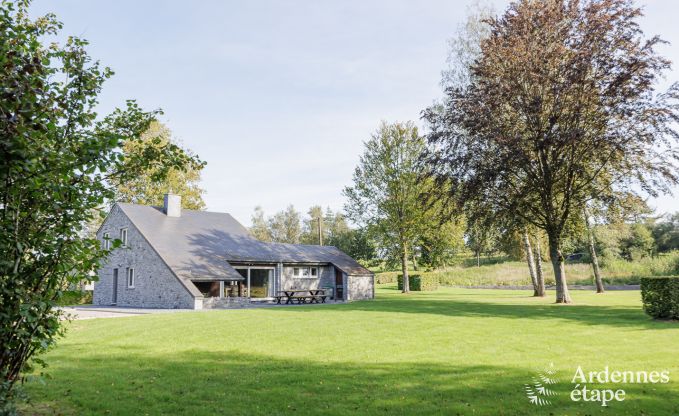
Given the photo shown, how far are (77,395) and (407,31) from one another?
16.5m

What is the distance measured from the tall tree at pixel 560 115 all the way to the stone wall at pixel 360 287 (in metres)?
12.0

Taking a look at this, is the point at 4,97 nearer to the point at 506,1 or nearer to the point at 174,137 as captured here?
the point at 506,1

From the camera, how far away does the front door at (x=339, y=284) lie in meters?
33.8

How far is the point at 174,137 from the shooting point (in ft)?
161

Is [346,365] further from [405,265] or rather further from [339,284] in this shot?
[405,265]

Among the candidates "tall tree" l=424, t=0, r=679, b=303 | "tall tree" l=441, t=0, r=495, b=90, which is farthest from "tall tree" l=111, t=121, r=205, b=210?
"tall tree" l=424, t=0, r=679, b=303

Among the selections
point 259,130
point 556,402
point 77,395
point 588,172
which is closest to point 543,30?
point 588,172

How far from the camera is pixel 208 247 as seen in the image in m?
29.9

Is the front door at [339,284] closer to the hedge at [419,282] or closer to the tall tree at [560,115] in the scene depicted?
the hedge at [419,282]

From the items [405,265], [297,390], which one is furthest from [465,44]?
→ [297,390]

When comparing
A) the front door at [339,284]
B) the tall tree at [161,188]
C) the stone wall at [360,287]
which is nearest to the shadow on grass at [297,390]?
the stone wall at [360,287]

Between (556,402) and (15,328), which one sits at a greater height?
(15,328)

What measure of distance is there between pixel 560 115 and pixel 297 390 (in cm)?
1943

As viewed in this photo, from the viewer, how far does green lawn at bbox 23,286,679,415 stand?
20.8 ft
